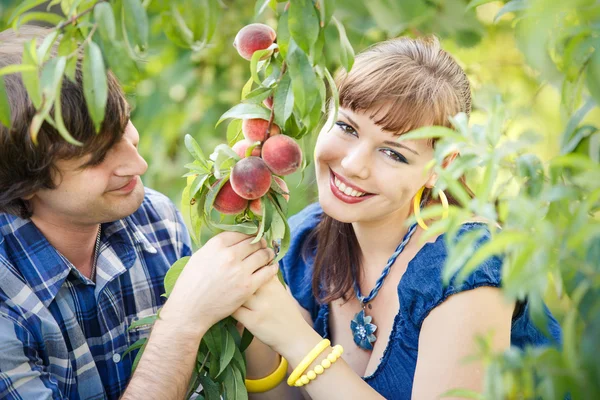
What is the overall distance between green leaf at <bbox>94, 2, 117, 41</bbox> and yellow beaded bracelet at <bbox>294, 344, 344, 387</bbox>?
79 centimetres

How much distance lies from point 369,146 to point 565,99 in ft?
1.97

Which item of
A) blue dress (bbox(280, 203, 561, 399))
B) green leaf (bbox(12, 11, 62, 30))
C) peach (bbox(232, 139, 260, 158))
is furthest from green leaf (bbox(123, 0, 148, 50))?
blue dress (bbox(280, 203, 561, 399))

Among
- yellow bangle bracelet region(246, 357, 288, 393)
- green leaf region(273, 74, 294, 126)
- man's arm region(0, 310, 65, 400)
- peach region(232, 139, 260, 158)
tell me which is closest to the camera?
green leaf region(273, 74, 294, 126)

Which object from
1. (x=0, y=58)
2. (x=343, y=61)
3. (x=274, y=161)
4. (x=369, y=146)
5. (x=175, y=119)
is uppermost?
(x=0, y=58)

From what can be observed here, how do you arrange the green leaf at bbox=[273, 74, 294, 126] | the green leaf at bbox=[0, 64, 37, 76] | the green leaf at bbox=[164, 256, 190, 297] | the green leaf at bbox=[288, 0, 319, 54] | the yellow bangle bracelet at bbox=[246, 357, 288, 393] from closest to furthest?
the green leaf at bbox=[0, 64, 37, 76] → the green leaf at bbox=[288, 0, 319, 54] → the green leaf at bbox=[273, 74, 294, 126] → the green leaf at bbox=[164, 256, 190, 297] → the yellow bangle bracelet at bbox=[246, 357, 288, 393]

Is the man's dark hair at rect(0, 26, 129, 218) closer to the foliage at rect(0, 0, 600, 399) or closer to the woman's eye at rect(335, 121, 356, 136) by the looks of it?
the foliage at rect(0, 0, 600, 399)

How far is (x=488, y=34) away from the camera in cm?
277

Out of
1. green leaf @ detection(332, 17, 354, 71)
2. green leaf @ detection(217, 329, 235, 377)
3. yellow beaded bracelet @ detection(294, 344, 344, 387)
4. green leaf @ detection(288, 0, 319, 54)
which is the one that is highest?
green leaf @ detection(288, 0, 319, 54)

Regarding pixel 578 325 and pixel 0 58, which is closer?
pixel 578 325

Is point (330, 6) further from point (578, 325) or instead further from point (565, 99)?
point (578, 325)

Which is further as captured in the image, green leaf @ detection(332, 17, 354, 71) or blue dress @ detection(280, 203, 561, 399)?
blue dress @ detection(280, 203, 561, 399)

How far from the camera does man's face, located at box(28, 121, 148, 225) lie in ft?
4.65

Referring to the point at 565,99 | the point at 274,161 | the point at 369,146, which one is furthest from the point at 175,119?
the point at 565,99

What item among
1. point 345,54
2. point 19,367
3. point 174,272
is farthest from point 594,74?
point 19,367
